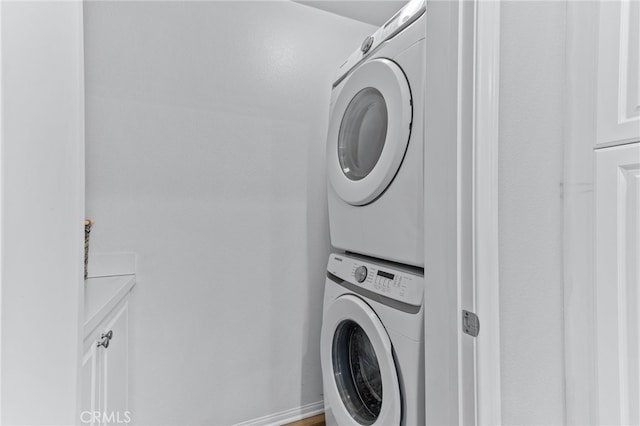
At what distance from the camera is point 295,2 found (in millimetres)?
1746

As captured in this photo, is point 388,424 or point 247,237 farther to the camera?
point 247,237

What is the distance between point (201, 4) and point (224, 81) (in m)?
0.35

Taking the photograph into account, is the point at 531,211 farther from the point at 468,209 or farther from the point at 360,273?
the point at 360,273

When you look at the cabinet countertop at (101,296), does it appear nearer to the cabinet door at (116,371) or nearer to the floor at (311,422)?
the cabinet door at (116,371)

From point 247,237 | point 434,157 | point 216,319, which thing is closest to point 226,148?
point 247,237

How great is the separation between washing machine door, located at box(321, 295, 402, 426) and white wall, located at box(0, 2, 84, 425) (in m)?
0.89

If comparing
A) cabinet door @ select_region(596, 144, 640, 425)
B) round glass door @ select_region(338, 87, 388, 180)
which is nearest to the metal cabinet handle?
round glass door @ select_region(338, 87, 388, 180)

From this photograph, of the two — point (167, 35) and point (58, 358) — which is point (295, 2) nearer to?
point (167, 35)

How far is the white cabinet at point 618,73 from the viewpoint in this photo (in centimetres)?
68

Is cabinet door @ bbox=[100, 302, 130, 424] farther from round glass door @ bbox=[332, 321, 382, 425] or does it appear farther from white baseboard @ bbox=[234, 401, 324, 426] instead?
round glass door @ bbox=[332, 321, 382, 425]

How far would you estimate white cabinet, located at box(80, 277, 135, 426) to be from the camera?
82 centimetres

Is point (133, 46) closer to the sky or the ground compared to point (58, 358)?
closer to the sky

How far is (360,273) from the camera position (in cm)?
124

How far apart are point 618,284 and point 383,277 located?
1.96 feet
